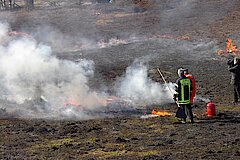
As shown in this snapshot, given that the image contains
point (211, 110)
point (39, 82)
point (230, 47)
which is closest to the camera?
point (211, 110)

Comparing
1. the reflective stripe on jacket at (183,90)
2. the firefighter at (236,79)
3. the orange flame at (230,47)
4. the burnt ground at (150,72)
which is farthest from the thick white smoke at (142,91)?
the orange flame at (230,47)

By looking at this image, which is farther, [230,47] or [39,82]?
[230,47]

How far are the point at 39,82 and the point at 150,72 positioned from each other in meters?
7.57

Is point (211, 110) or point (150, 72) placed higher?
point (150, 72)

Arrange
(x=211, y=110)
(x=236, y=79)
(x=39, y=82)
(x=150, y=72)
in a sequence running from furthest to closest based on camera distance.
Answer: (x=150, y=72), (x=39, y=82), (x=236, y=79), (x=211, y=110)

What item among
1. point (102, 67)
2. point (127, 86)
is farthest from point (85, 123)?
point (102, 67)

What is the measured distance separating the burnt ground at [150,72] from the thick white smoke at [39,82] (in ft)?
4.96

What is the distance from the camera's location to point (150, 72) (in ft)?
76.4

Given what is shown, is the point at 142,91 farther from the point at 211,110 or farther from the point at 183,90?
the point at 183,90

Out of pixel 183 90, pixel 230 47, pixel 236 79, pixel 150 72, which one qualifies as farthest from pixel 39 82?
pixel 230 47

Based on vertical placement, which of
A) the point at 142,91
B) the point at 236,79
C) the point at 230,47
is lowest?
the point at 142,91

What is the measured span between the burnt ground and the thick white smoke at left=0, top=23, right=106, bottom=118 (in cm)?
151

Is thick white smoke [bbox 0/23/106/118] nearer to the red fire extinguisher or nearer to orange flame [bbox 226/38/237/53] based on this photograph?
the red fire extinguisher

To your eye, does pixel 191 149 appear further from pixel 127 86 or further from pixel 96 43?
pixel 96 43
